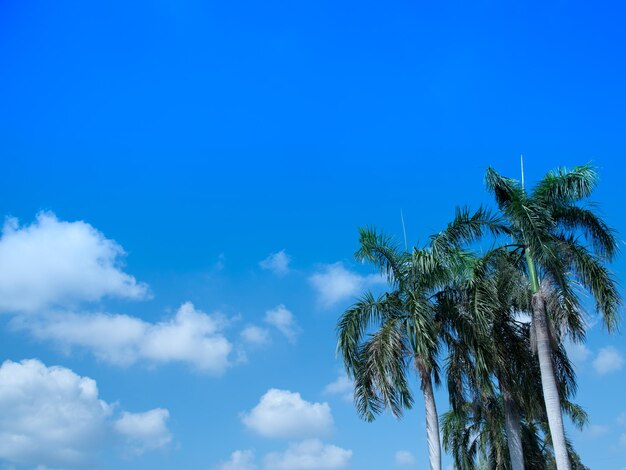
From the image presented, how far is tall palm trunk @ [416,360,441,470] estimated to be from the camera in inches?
883

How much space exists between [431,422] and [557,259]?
20.8 feet

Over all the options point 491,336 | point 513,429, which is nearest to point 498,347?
point 491,336

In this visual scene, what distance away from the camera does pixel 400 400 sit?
22.8m

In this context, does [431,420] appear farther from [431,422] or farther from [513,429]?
[513,429]

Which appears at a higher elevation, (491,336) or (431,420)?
(491,336)

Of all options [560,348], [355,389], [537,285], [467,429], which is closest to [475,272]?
[537,285]

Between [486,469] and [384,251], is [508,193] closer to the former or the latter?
[384,251]

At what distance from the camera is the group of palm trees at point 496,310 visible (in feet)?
74.1

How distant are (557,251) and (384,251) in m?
5.53

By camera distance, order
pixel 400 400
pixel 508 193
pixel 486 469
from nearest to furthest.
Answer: pixel 400 400, pixel 508 193, pixel 486 469

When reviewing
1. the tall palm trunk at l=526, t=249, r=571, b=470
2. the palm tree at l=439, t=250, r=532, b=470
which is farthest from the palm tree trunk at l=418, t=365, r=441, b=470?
the tall palm trunk at l=526, t=249, r=571, b=470

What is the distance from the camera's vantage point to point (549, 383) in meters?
22.5

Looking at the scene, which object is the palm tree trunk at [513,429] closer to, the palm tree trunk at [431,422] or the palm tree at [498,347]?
the palm tree at [498,347]

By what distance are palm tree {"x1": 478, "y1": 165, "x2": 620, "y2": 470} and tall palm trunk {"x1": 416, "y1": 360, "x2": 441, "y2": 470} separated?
3439mm
